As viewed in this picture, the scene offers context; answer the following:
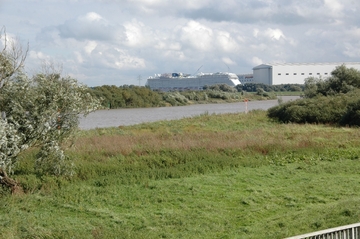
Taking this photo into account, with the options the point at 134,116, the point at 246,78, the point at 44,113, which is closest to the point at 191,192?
the point at 44,113

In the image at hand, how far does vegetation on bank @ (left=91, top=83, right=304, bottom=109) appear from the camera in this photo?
6483 centimetres

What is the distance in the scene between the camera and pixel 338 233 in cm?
696

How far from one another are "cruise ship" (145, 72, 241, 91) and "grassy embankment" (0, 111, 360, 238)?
86847mm

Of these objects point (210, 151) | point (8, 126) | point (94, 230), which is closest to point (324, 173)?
point (210, 151)

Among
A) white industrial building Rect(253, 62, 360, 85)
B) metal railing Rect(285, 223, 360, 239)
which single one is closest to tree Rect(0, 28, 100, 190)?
metal railing Rect(285, 223, 360, 239)

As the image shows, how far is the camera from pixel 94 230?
10328 millimetres

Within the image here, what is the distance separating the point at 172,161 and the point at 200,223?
638cm

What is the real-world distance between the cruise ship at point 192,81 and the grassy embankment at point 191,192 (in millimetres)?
86847

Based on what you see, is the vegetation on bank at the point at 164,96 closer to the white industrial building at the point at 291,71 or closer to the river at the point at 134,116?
the white industrial building at the point at 291,71

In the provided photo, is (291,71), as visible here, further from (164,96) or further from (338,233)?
(338,233)

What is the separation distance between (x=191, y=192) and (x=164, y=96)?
61765 millimetres

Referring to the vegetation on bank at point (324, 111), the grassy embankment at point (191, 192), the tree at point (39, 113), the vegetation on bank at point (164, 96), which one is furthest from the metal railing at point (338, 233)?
the vegetation on bank at point (164, 96)

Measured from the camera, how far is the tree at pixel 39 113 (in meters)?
13.6

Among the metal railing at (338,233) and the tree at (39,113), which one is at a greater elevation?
the tree at (39,113)
